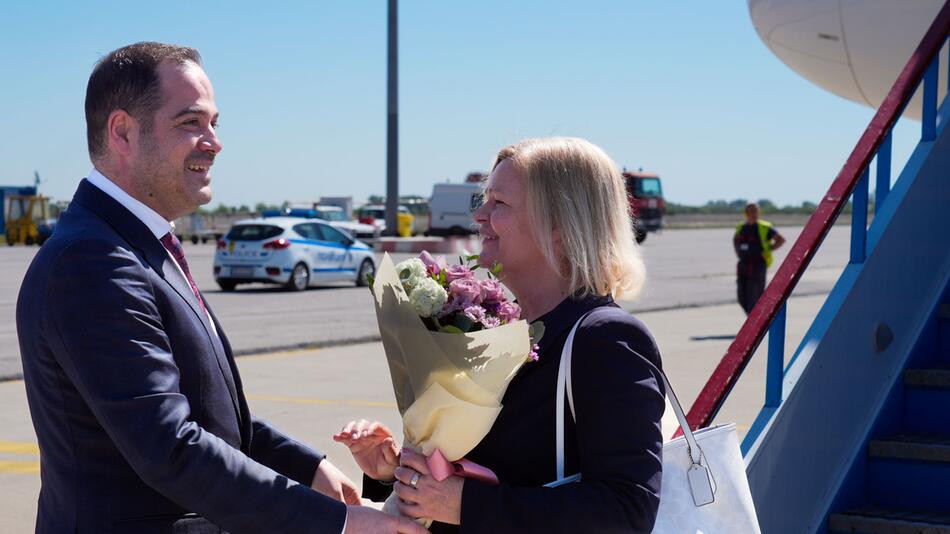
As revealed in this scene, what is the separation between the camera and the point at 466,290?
2270mm

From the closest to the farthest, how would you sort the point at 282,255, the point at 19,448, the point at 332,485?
1. the point at 332,485
2. the point at 19,448
3. the point at 282,255

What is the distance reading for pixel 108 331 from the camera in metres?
→ 2.16

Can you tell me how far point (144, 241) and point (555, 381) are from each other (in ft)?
2.96

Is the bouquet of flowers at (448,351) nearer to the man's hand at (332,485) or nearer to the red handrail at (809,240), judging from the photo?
the man's hand at (332,485)

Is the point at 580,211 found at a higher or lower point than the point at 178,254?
higher

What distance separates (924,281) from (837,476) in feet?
3.93

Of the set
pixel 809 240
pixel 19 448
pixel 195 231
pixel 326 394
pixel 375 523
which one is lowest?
pixel 195 231

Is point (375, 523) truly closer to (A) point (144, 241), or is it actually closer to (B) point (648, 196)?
(A) point (144, 241)

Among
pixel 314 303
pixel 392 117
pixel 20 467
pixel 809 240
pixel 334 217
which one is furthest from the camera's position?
pixel 334 217

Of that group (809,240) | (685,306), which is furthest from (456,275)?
(685,306)

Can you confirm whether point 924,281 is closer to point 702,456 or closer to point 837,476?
point 837,476

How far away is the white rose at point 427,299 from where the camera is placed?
222cm

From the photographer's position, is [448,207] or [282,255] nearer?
[282,255]

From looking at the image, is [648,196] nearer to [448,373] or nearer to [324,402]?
[324,402]
